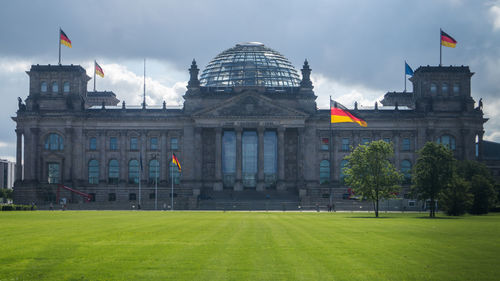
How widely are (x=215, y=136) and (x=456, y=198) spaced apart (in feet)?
213

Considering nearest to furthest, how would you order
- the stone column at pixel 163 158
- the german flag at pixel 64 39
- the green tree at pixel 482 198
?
1. the green tree at pixel 482 198
2. the german flag at pixel 64 39
3. the stone column at pixel 163 158

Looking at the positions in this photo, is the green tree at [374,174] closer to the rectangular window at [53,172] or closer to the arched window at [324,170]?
the arched window at [324,170]

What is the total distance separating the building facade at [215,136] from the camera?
123 meters

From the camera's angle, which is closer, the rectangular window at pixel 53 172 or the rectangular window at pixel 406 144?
the rectangular window at pixel 406 144

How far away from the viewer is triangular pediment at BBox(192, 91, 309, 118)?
400 feet

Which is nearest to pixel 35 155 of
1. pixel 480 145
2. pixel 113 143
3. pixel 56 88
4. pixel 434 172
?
pixel 56 88

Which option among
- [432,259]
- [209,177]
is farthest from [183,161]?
[432,259]

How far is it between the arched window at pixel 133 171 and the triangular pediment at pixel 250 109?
56.1ft

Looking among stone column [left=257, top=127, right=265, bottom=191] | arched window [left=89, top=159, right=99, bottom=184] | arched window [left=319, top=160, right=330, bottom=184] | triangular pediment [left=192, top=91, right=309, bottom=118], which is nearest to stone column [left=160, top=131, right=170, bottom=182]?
triangular pediment [left=192, top=91, right=309, bottom=118]

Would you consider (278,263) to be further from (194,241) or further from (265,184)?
(265,184)

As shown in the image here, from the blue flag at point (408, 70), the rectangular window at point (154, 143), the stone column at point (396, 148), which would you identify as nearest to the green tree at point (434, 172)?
the blue flag at point (408, 70)

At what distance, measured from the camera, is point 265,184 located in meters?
123

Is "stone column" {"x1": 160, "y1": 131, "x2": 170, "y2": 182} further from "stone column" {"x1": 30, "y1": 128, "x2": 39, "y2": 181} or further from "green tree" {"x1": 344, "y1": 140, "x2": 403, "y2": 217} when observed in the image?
"green tree" {"x1": 344, "y1": 140, "x2": 403, "y2": 217}

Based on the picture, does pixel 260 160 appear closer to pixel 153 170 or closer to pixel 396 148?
pixel 153 170
